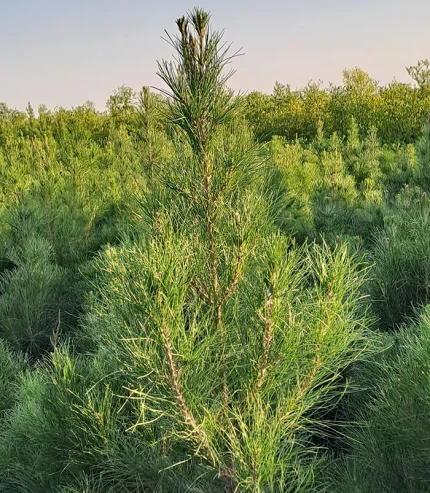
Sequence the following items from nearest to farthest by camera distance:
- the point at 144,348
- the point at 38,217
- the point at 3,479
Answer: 1. the point at 144,348
2. the point at 3,479
3. the point at 38,217

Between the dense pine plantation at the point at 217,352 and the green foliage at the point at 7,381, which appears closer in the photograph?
the dense pine plantation at the point at 217,352

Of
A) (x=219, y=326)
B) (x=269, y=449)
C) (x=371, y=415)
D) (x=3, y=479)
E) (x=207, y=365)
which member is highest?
(x=219, y=326)

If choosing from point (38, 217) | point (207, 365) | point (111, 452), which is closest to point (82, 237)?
point (38, 217)

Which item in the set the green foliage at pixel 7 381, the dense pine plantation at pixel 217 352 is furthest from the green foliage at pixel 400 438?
the green foliage at pixel 7 381

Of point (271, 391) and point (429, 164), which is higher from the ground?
point (429, 164)

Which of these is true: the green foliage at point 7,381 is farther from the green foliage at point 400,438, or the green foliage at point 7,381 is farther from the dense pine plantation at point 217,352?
the green foliage at point 400,438

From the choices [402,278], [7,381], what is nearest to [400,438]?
[402,278]

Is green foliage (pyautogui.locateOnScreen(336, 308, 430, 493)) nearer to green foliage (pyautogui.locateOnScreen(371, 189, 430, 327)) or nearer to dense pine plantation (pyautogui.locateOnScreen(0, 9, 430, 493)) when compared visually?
→ dense pine plantation (pyautogui.locateOnScreen(0, 9, 430, 493))

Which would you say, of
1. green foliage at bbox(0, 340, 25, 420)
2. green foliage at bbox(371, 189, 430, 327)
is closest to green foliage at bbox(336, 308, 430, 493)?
green foliage at bbox(371, 189, 430, 327)

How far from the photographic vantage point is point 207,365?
1.47 metres

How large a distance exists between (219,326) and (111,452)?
0.73 meters

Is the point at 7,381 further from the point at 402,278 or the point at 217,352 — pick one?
the point at 402,278

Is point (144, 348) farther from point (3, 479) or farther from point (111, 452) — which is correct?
point (3, 479)

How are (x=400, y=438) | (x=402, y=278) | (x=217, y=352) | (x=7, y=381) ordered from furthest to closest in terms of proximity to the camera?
(x=402, y=278) → (x=7, y=381) → (x=400, y=438) → (x=217, y=352)
